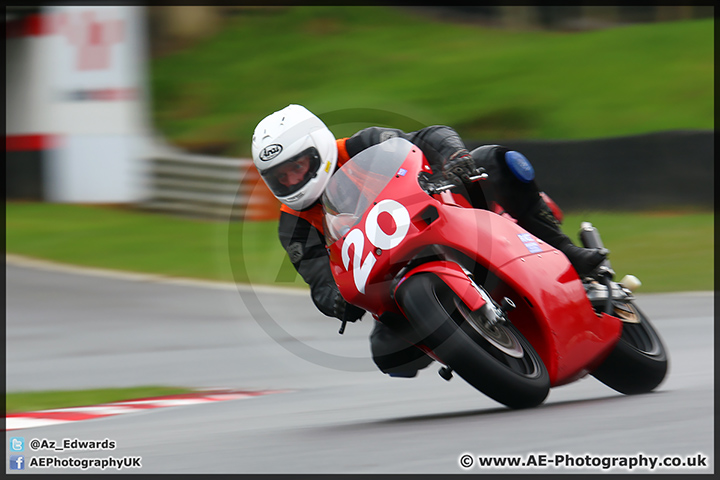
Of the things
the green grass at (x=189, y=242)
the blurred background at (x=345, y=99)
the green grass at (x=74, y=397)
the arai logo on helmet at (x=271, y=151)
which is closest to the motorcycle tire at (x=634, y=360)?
the arai logo on helmet at (x=271, y=151)

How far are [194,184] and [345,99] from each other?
14.1ft

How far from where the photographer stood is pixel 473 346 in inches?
151

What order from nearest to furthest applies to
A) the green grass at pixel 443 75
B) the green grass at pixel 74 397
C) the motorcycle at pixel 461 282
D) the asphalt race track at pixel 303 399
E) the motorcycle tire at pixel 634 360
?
1. the asphalt race track at pixel 303 399
2. the motorcycle at pixel 461 282
3. the motorcycle tire at pixel 634 360
4. the green grass at pixel 74 397
5. the green grass at pixel 443 75

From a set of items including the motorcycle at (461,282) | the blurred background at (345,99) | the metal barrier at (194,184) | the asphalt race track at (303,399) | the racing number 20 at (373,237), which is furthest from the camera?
the metal barrier at (194,184)

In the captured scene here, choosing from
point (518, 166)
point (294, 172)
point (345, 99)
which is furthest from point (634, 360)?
point (345, 99)

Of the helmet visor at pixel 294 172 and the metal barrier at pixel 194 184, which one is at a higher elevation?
the helmet visor at pixel 294 172

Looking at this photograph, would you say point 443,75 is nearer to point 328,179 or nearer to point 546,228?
point 546,228

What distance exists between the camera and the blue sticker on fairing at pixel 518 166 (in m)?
4.62

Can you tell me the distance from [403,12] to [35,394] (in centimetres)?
1823

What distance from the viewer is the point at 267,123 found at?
4445mm

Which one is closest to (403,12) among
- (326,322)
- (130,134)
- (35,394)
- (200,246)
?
(130,134)

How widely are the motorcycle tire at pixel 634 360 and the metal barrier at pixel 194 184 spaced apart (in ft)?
31.5

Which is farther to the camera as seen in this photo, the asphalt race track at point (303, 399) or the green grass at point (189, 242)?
the green grass at point (189, 242)

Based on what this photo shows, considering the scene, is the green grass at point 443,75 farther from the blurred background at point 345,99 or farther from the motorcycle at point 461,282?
the motorcycle at point 461,282
